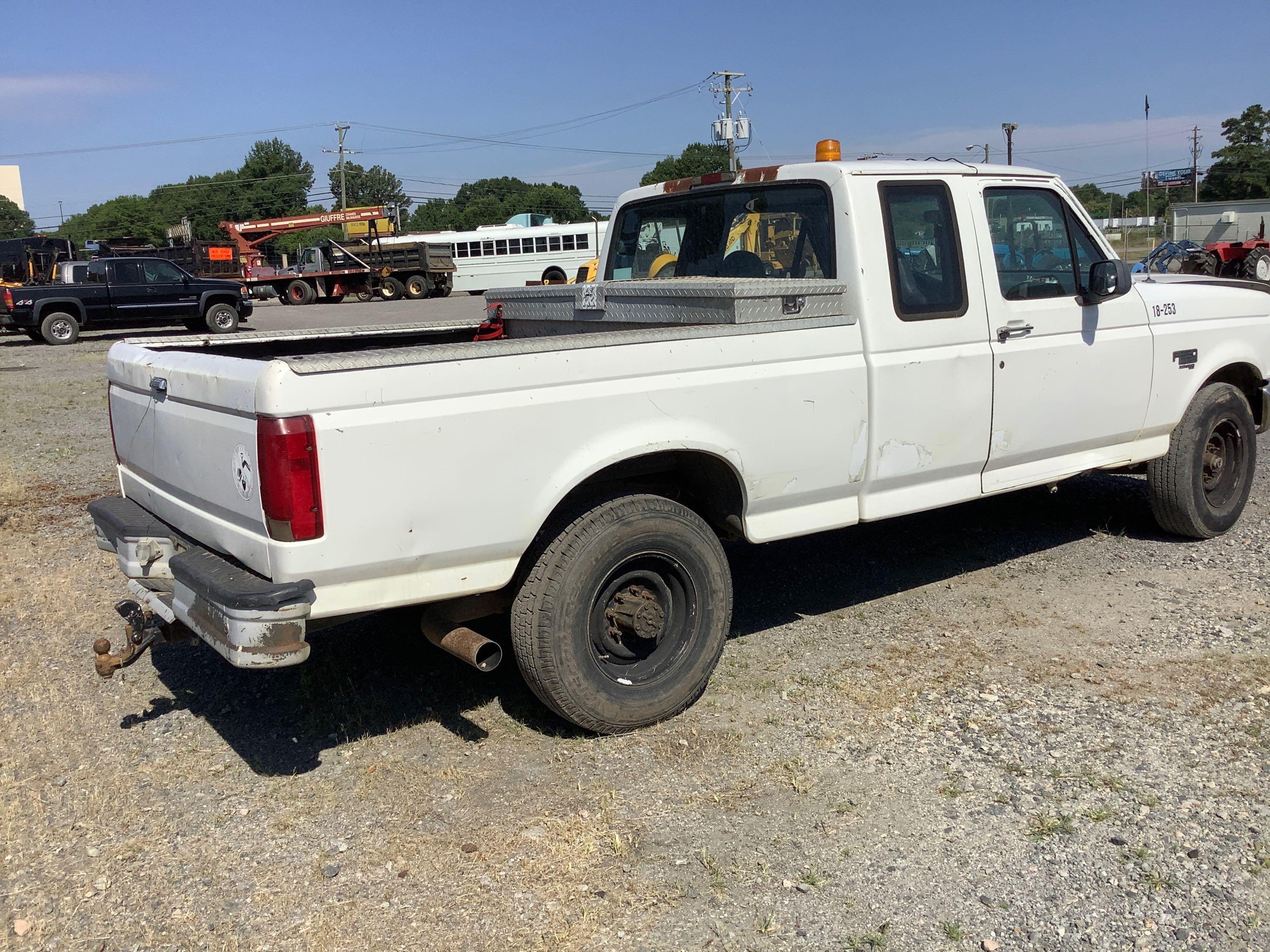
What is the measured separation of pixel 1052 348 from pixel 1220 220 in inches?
1631

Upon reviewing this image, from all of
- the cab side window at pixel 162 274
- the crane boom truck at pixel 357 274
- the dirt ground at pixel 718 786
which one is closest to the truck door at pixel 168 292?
the cab side window at pixel 162 274

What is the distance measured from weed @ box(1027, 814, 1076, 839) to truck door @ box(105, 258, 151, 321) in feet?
74.3

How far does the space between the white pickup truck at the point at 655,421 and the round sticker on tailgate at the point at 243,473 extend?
0.05 feet

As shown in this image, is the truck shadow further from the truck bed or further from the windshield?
the windshield

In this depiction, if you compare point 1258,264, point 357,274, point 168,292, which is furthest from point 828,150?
point 357,274

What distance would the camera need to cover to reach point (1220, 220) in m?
40.2

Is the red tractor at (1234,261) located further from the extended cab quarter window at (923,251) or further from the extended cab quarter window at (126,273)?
the extended cab quarter window at (923,251)

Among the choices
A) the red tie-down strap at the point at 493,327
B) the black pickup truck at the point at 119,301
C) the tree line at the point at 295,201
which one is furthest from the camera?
the tree line at the point at 295,201

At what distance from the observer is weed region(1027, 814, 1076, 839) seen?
326cm

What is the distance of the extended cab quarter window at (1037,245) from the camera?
4949 millimetres

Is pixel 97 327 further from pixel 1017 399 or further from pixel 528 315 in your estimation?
pixel 1017 399

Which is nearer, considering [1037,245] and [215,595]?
[215,595]

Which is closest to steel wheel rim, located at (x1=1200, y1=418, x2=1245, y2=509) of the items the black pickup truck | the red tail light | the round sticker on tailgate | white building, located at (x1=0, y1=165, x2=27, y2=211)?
the red tail light

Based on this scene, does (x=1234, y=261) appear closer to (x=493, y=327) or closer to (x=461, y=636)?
(x=493, y=327)
